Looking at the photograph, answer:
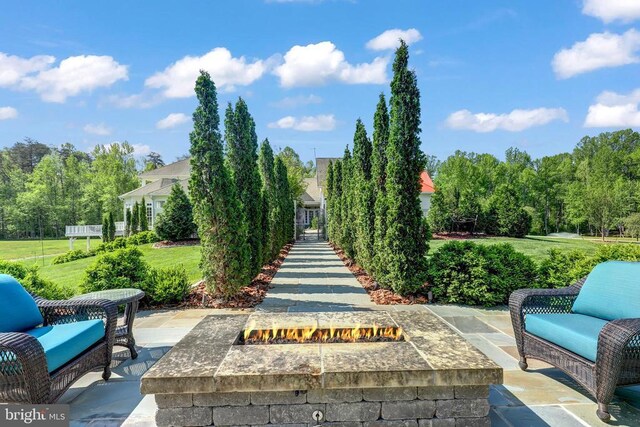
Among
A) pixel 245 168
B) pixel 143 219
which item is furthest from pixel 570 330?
pixel 143 219

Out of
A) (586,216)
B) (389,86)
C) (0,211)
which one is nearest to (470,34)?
(389,86)

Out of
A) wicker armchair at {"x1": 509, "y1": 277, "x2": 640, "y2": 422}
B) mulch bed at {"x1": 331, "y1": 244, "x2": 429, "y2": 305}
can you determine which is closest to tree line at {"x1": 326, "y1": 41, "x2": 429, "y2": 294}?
mulch bed at {"x1": 331, "y1": 244, "x2": 429, "y2": 305}

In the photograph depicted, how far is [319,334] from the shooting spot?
304 cm

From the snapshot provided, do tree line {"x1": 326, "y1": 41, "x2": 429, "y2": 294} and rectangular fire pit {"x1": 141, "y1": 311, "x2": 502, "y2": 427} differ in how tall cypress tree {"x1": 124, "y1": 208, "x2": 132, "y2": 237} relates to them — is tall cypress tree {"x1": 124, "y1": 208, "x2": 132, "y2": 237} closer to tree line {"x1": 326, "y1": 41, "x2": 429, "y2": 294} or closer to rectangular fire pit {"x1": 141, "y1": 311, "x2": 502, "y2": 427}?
tree line {"x1": 326, "y1": 41, "x2": 429, "y2": 294}

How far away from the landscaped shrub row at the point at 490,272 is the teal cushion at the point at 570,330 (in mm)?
2693

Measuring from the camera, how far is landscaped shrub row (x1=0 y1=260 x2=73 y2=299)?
4.87 m

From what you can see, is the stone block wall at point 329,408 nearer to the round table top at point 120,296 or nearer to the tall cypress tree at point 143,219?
the round table top at point 120,296

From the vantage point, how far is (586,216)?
3127 centimetres

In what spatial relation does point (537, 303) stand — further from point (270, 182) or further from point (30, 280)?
point (270, 182)

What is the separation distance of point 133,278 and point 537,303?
6026mm

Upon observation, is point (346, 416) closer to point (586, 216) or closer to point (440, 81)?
point (440, 81)

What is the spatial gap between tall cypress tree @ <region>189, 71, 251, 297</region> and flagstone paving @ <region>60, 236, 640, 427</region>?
71 cm

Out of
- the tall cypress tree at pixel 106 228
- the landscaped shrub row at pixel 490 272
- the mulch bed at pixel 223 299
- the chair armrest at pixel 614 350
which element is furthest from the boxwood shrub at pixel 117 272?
the tall cypress tree at pixel 106 228

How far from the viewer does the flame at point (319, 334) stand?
2.93 m
